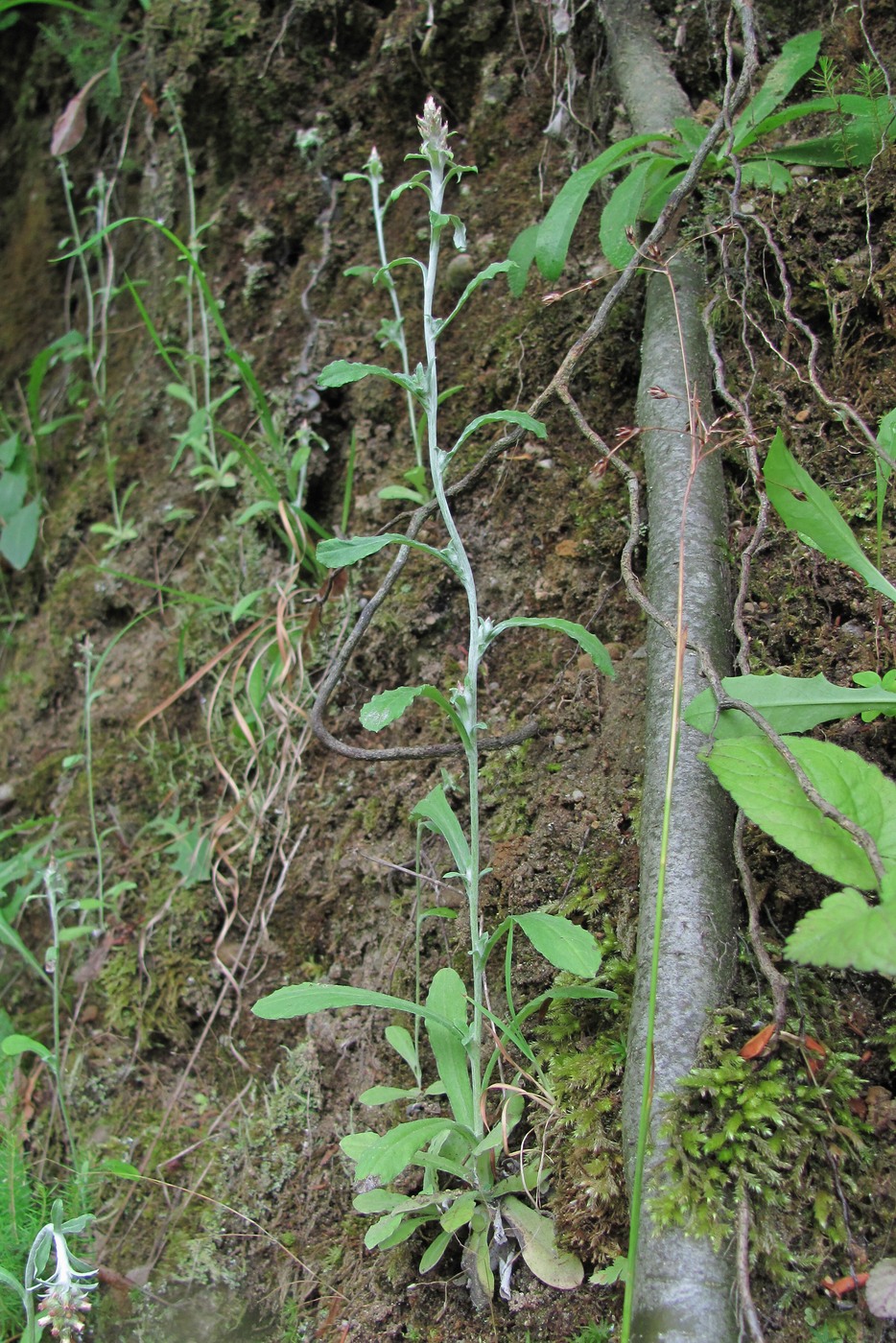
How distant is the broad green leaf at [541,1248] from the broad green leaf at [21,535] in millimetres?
2916

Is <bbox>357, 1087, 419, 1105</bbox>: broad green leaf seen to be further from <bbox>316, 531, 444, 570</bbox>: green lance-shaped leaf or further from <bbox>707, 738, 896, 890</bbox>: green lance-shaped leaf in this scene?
<bbox>316, 531, 444, 570</bbox>: green lance-shaped leaf

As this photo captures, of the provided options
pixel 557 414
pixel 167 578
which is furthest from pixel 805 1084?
pixel 167 578

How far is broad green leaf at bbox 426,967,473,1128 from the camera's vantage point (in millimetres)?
1496

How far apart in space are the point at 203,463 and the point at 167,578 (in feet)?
1.39

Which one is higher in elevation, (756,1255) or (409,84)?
(409,84)

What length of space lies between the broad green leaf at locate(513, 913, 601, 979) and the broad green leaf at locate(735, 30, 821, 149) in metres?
1.80

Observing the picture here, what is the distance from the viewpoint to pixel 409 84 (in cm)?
301

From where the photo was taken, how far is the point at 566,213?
Answer: 207 centimetres

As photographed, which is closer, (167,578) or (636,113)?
(636,113)

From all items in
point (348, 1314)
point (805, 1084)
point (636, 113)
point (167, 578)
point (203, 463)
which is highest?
point (636, 113)

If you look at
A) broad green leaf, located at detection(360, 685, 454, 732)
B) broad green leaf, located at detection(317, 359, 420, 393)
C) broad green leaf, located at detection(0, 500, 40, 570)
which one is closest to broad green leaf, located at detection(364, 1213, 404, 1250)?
broad green leaf, located at detection(360, 685, 454, 732)

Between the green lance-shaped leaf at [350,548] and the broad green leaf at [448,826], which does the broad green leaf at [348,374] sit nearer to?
the green lance-shaped leaf at [350,548]

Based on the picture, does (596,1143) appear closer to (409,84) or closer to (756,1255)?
(756,1255)

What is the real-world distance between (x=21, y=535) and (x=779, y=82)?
2955mm
